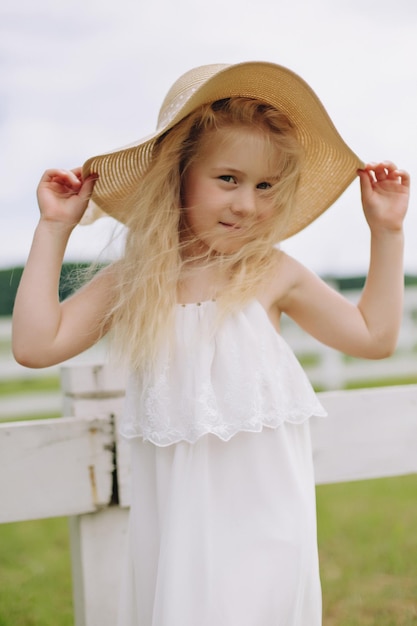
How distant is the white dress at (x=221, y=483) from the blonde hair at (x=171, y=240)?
52 millimetres

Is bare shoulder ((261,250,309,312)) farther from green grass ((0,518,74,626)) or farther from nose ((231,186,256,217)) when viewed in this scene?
green grass ((0,518,74,626))

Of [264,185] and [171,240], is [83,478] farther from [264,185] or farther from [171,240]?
[264,185]

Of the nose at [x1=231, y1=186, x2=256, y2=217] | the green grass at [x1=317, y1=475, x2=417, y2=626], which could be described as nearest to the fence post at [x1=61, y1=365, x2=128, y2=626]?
the nose at [x1=231, y1=186, x2=256, y2=217]

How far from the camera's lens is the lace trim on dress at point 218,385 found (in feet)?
5.39

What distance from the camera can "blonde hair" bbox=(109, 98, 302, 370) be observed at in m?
1.73

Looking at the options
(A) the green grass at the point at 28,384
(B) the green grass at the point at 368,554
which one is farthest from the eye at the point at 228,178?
(A) the green grass at the point at 28,384

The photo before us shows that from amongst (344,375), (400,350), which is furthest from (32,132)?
(400,350)

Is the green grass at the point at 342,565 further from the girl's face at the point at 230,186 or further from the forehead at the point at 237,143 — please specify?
the forehead at the point at 237,143

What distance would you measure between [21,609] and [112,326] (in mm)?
1788

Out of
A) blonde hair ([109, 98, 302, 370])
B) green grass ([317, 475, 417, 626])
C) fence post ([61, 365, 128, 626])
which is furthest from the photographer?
green grass ([317, 475, 417, 626])

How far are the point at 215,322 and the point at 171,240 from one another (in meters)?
0.24

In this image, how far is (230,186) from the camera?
1.75 meters

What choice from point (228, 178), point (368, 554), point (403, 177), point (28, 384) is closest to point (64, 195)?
point (228, 178)

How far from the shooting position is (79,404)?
2.02 meters
